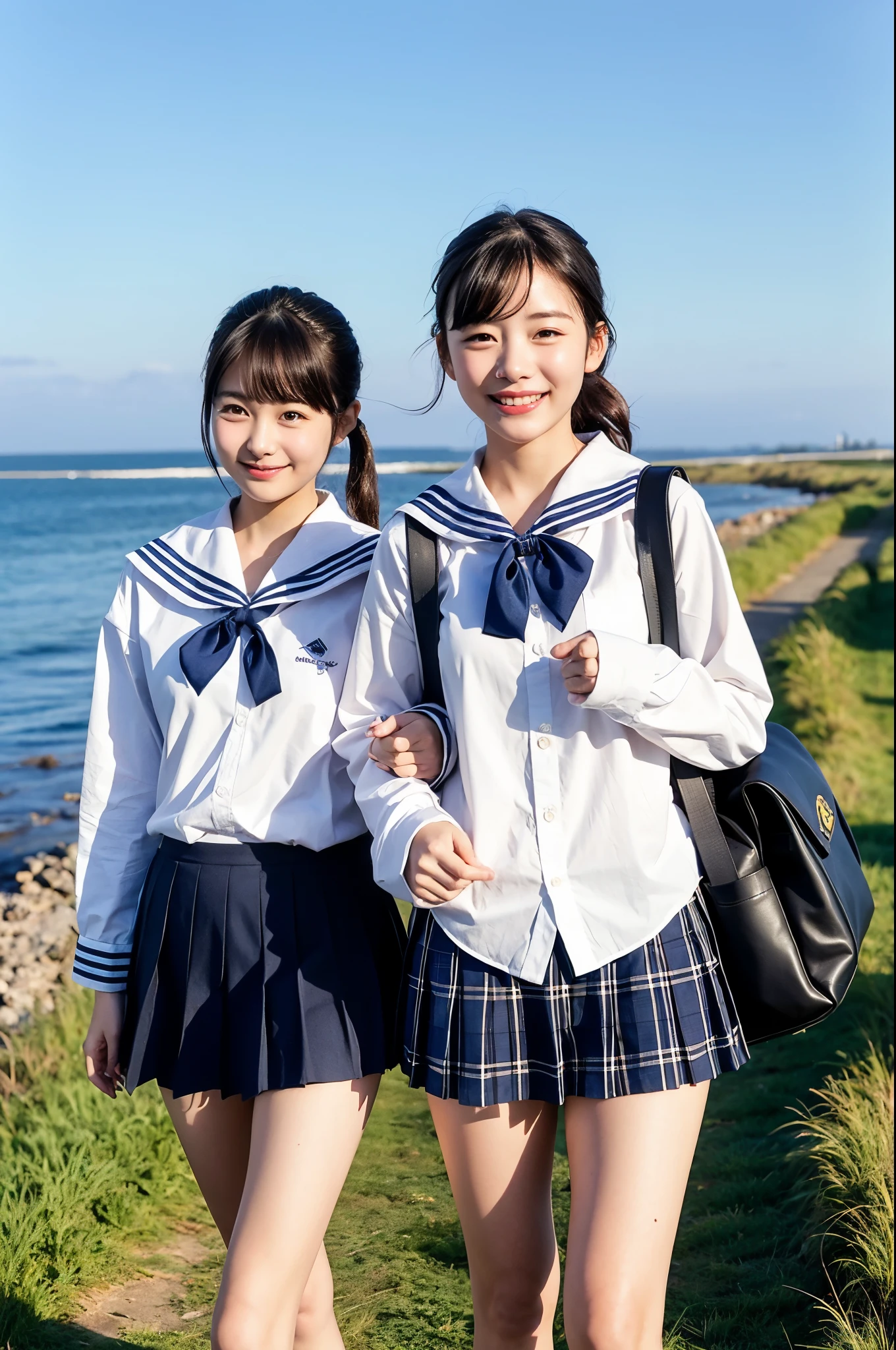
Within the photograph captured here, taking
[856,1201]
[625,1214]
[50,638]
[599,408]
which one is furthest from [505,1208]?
[50,638]

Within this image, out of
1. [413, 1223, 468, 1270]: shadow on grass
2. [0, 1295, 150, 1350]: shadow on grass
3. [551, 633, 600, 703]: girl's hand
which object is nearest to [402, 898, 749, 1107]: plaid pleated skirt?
[551, 633, 600, 703]: girl's hand

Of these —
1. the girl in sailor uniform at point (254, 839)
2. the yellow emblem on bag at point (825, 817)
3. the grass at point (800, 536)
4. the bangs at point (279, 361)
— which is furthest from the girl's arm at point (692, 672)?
the grass at point (800, 536)

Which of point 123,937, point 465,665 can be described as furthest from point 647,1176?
point 123,937

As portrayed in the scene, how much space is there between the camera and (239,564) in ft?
6.97

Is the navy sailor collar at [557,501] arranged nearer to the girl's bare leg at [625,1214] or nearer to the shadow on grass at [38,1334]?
the girl's bare leg at [625,1214]

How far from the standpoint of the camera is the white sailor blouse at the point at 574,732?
5.70 feet

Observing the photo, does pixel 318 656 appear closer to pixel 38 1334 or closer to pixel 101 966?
pixel 101 966

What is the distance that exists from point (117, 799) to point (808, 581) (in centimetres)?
1732

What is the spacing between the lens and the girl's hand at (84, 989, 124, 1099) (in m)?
2.09

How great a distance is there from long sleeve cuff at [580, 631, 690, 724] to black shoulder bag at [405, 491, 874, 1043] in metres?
0.12

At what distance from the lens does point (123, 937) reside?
2098 millimetres

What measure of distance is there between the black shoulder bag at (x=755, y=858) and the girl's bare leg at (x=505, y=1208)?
0.38m

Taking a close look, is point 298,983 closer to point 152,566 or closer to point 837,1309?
point 152,566

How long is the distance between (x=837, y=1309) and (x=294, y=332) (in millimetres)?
2440
